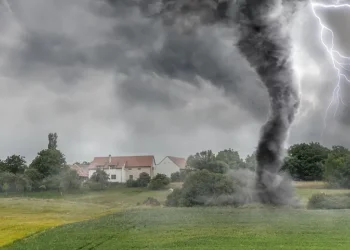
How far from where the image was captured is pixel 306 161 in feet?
122

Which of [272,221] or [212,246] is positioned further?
[272,221]

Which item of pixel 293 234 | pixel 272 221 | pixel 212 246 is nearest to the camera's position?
pixel 212 246

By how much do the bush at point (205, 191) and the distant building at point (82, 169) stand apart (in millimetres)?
6248

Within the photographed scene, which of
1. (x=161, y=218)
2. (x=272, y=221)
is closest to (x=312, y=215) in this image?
(x=272, y=221)

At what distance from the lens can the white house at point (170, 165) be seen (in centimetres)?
3419

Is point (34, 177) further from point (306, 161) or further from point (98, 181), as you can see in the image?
point (306, 161)

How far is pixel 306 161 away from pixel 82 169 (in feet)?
57.6

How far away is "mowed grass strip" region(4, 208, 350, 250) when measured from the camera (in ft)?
77.9

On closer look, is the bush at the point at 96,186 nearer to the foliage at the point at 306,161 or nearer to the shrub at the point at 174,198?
the shrub at the point at 174,198

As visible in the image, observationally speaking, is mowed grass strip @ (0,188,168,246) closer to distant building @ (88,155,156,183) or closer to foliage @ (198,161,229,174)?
distant building @ (88,155,156,183)

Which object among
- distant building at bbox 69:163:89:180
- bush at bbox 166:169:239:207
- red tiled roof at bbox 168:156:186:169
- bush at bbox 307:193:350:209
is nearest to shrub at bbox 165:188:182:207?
bush at bbox 166:169:239:207

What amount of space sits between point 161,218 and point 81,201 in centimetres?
621

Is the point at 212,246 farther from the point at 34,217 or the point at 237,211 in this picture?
the point at 34,217

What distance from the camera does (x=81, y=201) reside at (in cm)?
3256
